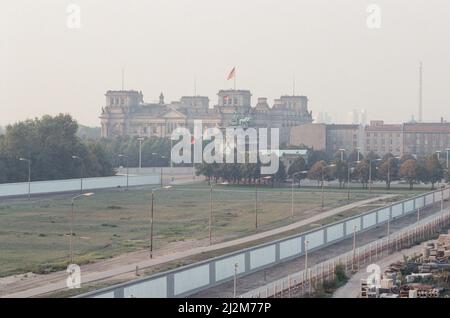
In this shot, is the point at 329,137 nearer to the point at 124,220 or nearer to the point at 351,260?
the point at 124,220

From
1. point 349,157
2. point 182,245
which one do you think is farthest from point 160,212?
point 349,157

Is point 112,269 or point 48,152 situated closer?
point 112,269

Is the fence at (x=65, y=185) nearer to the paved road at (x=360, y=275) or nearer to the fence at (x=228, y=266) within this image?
the fence at (x=228, y=266)

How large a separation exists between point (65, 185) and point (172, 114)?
73431 mm

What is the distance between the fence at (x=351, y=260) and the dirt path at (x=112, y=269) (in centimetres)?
464

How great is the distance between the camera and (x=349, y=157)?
108688mm

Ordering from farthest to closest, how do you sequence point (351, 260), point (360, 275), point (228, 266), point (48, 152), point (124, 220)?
point (48, 152)
point (124, 220)
point (351, 260)
point (360, 275)
point (228, 266)

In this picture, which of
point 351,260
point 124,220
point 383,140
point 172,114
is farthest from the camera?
point 172,114

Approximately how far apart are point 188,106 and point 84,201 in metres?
88.9

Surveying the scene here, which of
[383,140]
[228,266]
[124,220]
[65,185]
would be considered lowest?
[124,220]

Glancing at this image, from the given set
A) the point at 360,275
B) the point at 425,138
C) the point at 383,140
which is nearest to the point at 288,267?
the point at 360,275

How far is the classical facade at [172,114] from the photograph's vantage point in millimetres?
136875

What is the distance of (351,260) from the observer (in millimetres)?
34344
